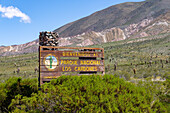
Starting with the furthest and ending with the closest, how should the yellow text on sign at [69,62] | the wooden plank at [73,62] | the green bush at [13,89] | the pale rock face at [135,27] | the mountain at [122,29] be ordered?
the pale rock face at [135,27], the mountain at [122,29], the green bush at [13,89], the yellow text on sign at [69,62], the wooden plank at [73,62]

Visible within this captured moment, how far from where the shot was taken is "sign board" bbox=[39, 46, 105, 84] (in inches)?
358

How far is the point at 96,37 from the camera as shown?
126 m

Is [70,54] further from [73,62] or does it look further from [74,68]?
[74,68]

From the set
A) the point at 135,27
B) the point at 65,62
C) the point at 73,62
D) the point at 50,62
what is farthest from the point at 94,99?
the point at 135,27

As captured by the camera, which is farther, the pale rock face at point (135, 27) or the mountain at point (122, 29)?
the pale rock face at point (135, 27)

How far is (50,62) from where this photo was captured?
9227 millimetres

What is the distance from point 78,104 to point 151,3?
19216 cm

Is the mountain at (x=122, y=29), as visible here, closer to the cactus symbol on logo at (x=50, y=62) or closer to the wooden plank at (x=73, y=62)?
the wooden plank at (x=73, y=62)

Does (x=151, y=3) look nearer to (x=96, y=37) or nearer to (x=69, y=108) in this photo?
(x=96, y=37)

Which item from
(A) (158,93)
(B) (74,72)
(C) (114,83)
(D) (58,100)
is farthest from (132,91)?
(B) (74,72)

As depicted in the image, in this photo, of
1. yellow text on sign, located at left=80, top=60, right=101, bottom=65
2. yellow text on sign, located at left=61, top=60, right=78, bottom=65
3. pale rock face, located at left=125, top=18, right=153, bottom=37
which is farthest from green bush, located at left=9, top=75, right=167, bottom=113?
pale rock face, located at left=125, top=18, right=153, bottom=37

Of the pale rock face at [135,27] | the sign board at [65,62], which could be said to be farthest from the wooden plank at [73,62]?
the pale rock face at [135,27]

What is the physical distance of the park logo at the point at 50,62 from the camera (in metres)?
9.12

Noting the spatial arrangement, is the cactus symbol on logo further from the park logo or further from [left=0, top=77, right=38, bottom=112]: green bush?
[left=0, top=77, right=38, bottom=112]: green bush
